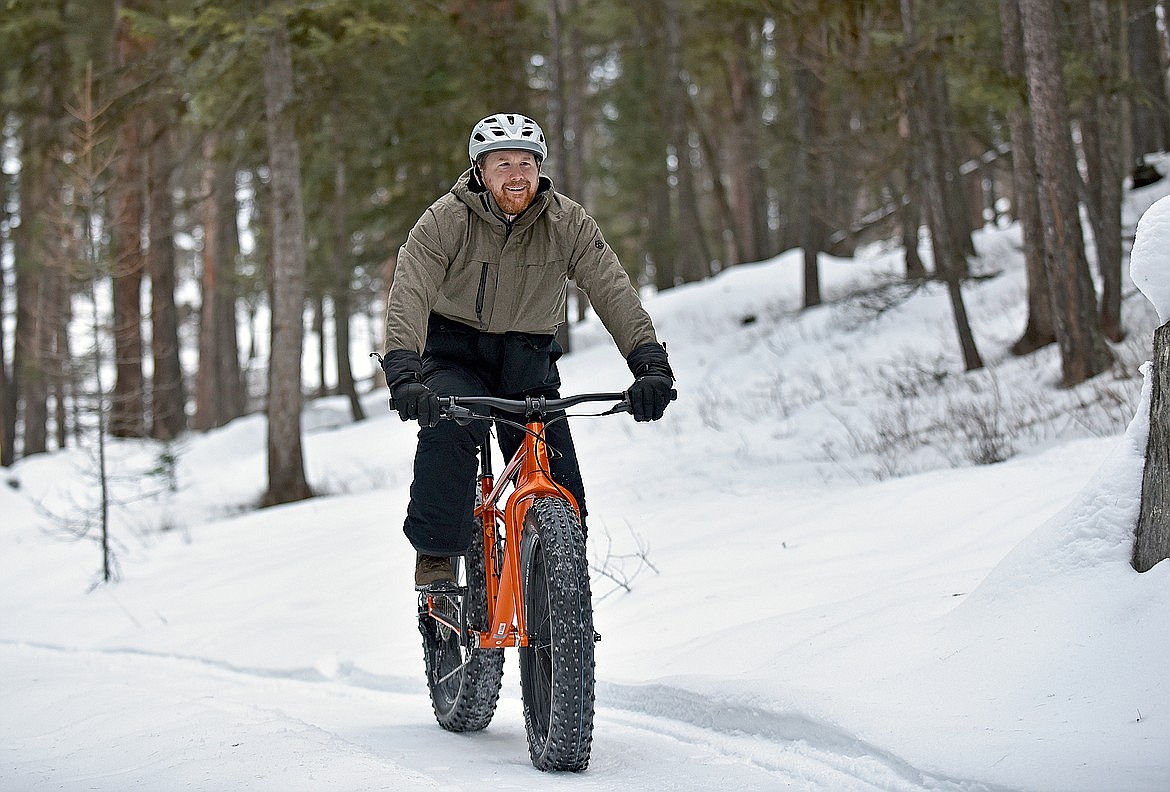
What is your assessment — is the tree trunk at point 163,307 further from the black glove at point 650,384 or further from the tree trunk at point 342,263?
the black glove at point 650,384

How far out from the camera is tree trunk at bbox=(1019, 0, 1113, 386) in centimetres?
1048

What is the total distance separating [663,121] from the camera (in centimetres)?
2791

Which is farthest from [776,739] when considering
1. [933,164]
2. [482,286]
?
[933,164]

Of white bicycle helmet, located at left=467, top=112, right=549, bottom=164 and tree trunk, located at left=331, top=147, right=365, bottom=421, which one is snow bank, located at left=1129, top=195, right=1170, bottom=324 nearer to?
white bicycle helmet, located at left=467, top=112, right=549, bottom=164

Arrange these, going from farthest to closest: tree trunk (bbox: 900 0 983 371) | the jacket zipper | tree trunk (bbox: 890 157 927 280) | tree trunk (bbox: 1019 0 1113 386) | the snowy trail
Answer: tree trunk (bbox: 890 157 927 280) → tree trunk (bbox: 900 0 983 371) → tree trunk (bbox: 1019 0 1113 386) → the jacket zipper → the snowy trail

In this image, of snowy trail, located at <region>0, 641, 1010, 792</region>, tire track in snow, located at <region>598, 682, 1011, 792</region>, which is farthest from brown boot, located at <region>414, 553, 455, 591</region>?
tire track in snow, located at <region>598, 682, 1011, 792</region>

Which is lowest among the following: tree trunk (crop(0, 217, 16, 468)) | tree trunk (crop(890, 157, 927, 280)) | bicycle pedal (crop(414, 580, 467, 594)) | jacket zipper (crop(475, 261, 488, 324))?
tree trunk (crop(0, 217, 16, 468))

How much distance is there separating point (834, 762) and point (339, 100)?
14.3 meters

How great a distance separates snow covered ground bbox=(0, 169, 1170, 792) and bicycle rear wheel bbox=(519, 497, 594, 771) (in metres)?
0.12

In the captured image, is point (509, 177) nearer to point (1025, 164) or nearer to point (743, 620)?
point (743, 620)

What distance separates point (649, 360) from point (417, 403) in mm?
912

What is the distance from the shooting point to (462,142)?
70.2ft

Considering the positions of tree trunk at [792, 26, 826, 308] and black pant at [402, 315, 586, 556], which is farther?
tree trunk at [792, 26, 826, 308]

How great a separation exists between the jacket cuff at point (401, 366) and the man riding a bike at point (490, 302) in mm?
92
